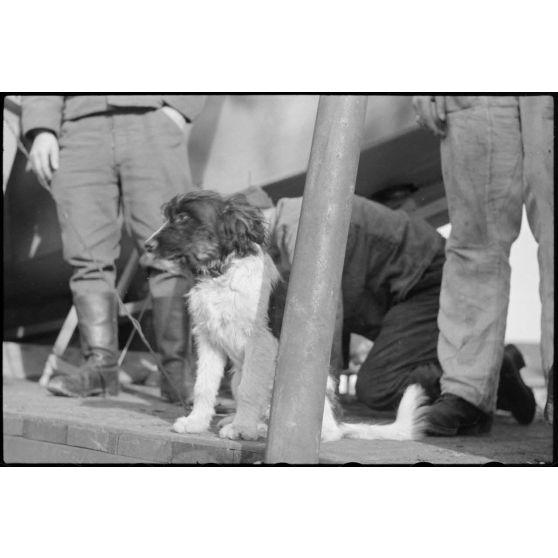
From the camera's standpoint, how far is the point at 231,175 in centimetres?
489

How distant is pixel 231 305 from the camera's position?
→ 2916mm

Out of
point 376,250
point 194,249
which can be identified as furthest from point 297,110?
point 194,249

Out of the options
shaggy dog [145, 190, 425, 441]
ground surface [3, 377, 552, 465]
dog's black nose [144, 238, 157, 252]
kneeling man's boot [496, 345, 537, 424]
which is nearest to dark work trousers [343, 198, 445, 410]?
kneeling man's boot [496, 345, 537, 424]

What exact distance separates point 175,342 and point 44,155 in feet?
3.41

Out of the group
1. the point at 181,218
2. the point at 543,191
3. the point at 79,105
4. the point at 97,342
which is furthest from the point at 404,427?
the point at 79,105

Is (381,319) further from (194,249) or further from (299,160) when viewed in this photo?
(194,249)

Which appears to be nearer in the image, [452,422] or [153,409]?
[452,422]

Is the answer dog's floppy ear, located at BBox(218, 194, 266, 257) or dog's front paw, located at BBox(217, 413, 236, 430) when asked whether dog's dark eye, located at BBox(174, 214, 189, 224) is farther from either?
dog's front paw, located at BBox(217, 413, 236, 430)

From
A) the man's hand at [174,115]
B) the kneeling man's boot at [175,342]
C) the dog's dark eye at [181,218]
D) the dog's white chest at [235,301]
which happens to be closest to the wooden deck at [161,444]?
the kneeling man's boot at [175,342]

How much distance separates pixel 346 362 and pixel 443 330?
128cm

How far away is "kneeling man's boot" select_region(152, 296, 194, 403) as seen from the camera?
3.57 meters

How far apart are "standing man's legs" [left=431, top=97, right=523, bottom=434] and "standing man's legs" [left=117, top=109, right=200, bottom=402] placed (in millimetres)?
1117

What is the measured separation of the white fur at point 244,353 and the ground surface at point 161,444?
100 millimetres

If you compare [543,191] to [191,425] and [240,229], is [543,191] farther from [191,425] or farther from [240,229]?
[191,425]
